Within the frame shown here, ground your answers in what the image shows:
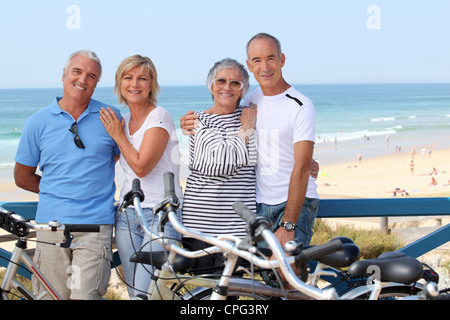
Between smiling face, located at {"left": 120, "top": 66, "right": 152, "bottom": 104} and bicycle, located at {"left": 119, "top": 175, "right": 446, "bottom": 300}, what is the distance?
34.8 inches

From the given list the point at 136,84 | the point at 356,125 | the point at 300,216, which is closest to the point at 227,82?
the point at 136,84

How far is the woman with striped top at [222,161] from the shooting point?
3080 millimetres

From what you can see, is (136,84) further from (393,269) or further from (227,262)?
(393,269)

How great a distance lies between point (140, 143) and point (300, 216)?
3.44ft

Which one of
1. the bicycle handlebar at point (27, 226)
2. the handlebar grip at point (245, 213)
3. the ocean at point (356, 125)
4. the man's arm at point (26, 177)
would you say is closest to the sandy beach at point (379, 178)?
the ocean at point (356, 125)

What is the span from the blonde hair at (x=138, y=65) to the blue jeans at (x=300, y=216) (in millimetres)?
983

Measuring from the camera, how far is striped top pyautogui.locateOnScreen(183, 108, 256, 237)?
3.08 m

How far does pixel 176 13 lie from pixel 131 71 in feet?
191

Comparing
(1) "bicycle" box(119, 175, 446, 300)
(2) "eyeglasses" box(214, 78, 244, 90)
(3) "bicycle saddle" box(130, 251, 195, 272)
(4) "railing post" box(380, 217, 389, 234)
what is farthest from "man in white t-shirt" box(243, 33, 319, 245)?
(4) "railing post" box(380, 217, 389, 234)

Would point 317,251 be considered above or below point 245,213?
below

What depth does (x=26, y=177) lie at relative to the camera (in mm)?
3416
